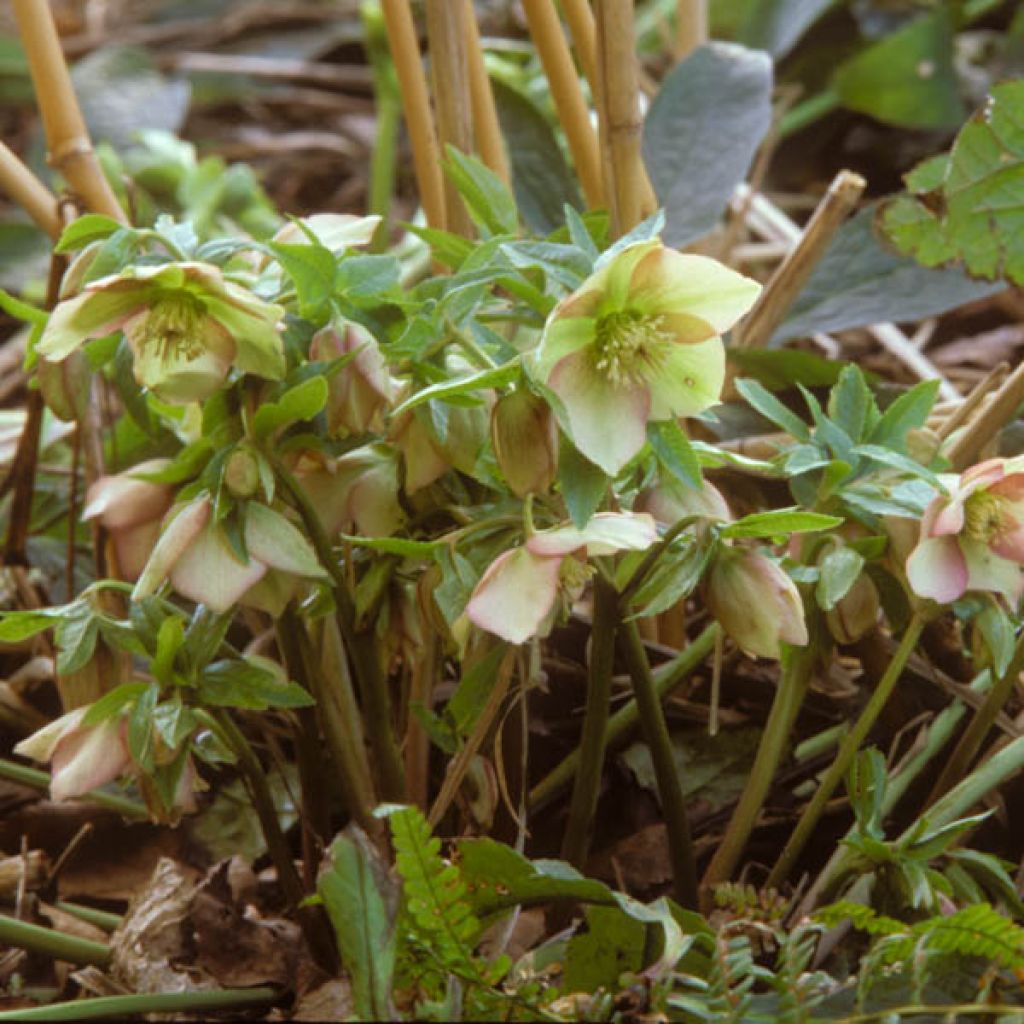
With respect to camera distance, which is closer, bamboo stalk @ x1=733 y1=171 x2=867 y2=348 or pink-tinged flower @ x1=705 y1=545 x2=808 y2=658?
pink-tinged flower @ x1=705 y1=545 x2=808 y2=658

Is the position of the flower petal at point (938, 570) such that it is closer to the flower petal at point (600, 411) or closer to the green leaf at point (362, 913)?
the flower petal at point (600, 411)

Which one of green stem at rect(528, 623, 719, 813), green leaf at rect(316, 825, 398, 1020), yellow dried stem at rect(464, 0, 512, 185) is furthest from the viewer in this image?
yellow dried stem at rect(464, 0, 512, 185)

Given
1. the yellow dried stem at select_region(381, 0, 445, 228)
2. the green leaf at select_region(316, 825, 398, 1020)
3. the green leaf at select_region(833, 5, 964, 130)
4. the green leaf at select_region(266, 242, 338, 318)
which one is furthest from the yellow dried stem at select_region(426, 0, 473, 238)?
the green leaf at select_region(833, 5, 964, 130)

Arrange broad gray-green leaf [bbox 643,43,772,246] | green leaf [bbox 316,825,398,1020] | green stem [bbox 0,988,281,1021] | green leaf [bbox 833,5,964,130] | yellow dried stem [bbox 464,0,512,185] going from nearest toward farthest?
green leaf [bbox 316,825,398,1020] → green stem [bbox 0,988,281,1021] → yellow dried stem [bbox 464,0,512,185] → broad gray-green leaf [bbox 643,43,772,246] → green leaf [bbox 833,5,964,130]

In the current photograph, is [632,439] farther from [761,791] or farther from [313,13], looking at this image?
[313,13]

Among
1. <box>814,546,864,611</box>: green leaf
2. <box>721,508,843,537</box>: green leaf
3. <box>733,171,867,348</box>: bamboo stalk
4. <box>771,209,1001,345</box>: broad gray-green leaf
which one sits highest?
<box>721,508,843,537</box>: green leaf

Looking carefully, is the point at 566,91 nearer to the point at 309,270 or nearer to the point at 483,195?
the point at 483,195

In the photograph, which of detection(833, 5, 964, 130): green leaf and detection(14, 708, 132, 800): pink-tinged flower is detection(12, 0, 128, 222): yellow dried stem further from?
detection(833, 5, 964, 130): green leaf

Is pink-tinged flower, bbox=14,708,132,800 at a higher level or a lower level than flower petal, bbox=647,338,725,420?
lower

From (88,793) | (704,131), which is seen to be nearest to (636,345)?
(88,793)
